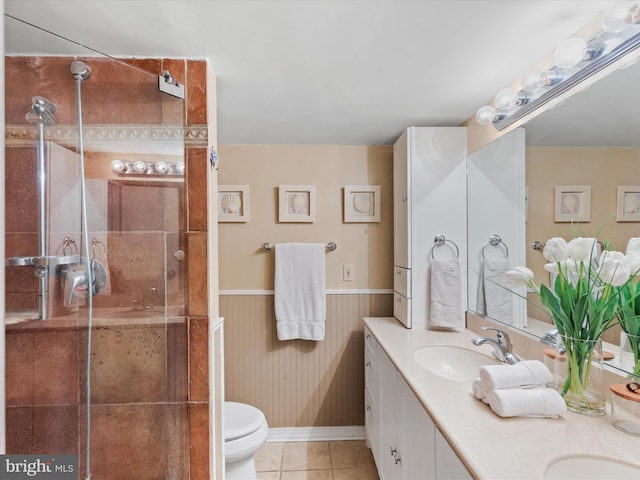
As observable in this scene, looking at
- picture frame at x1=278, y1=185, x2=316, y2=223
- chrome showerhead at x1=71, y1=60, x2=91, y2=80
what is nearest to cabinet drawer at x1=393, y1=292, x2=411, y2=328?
picture frame at x1=278, y1=185, x2=316, y2=223

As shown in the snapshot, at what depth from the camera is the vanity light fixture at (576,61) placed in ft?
3.10

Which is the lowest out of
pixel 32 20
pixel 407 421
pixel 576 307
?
pixel 407 421

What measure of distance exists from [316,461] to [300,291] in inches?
42.9

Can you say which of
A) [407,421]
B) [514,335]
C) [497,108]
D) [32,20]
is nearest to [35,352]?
[32,20]

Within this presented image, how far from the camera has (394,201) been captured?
7.58ft

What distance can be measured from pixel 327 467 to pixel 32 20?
8.40 feet

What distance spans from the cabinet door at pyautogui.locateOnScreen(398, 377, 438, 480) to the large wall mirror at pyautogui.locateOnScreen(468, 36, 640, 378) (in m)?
0.63

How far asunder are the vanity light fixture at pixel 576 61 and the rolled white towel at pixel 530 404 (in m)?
1.04

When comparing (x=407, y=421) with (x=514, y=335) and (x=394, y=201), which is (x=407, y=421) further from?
(x=394, y=201)

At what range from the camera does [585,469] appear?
2.66ft

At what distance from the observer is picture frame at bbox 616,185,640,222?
40.7 inches

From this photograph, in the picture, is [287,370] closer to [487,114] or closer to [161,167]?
[161,167]

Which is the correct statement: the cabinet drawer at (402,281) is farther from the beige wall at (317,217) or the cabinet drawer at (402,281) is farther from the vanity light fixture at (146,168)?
the vanity light fixture at (146,168)

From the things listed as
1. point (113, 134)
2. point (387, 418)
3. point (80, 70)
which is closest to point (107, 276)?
point (113, 134)
